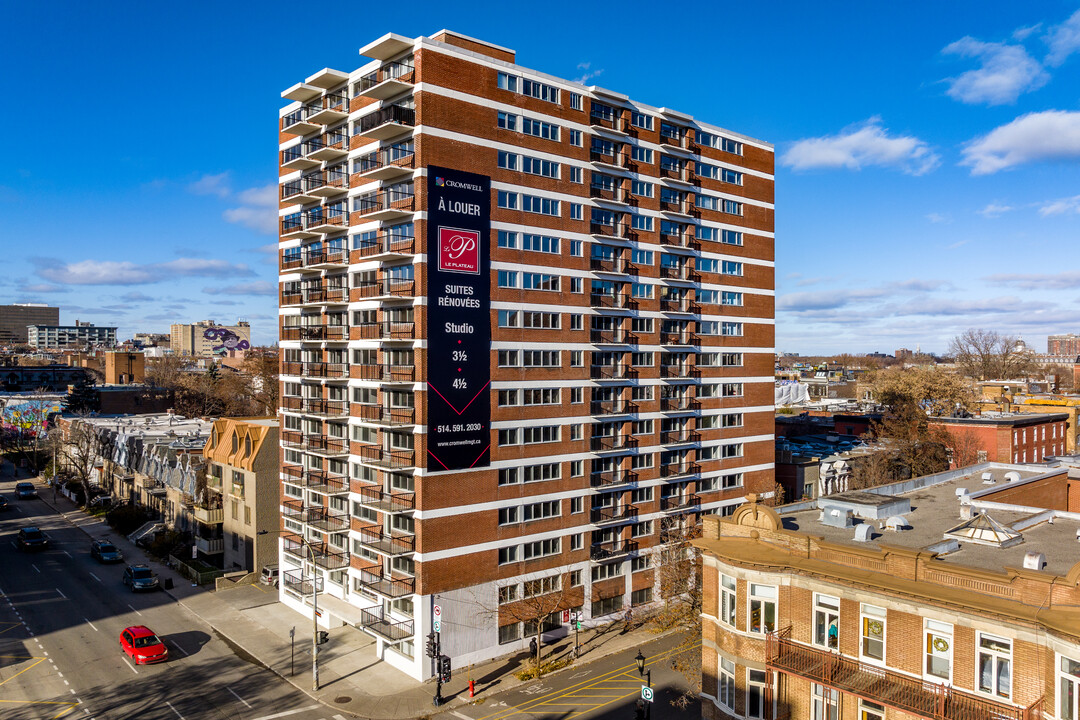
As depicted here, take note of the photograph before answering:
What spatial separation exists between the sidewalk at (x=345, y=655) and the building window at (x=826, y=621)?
20.5 meters

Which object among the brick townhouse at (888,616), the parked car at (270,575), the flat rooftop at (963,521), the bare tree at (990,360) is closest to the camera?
the brick townhouse at (888,616)

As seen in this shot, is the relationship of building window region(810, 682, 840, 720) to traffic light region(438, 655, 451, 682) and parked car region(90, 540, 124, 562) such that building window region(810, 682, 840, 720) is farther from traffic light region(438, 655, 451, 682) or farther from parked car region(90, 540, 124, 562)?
parked car region(90, 540, 124, 562)

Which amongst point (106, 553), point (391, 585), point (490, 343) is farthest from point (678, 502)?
point (106, 553)

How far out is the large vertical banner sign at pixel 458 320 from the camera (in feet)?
135

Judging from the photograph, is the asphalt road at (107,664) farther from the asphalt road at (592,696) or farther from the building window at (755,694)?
the building window at (755,694)

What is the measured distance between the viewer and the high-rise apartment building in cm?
4144

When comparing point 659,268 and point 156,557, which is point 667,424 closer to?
point 659,268

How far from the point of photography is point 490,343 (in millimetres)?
43625

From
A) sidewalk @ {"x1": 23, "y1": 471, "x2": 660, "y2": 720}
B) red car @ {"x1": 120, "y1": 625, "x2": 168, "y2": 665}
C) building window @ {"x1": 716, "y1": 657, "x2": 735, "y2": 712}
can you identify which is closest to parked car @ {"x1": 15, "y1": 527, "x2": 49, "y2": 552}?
sidewalk @ {"x1": 23, "y1": 471, "x2": 660, "y2": 720}

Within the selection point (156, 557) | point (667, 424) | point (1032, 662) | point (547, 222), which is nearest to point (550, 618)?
point (667, 424)

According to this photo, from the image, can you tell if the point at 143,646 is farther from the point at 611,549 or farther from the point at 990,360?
the point at 990,360

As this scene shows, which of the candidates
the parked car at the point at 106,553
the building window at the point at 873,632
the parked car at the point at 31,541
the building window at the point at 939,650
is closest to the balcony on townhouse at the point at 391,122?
the building window at the point at 873,632

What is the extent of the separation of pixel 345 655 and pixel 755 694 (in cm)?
2750

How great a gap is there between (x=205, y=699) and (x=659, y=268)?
136ft
